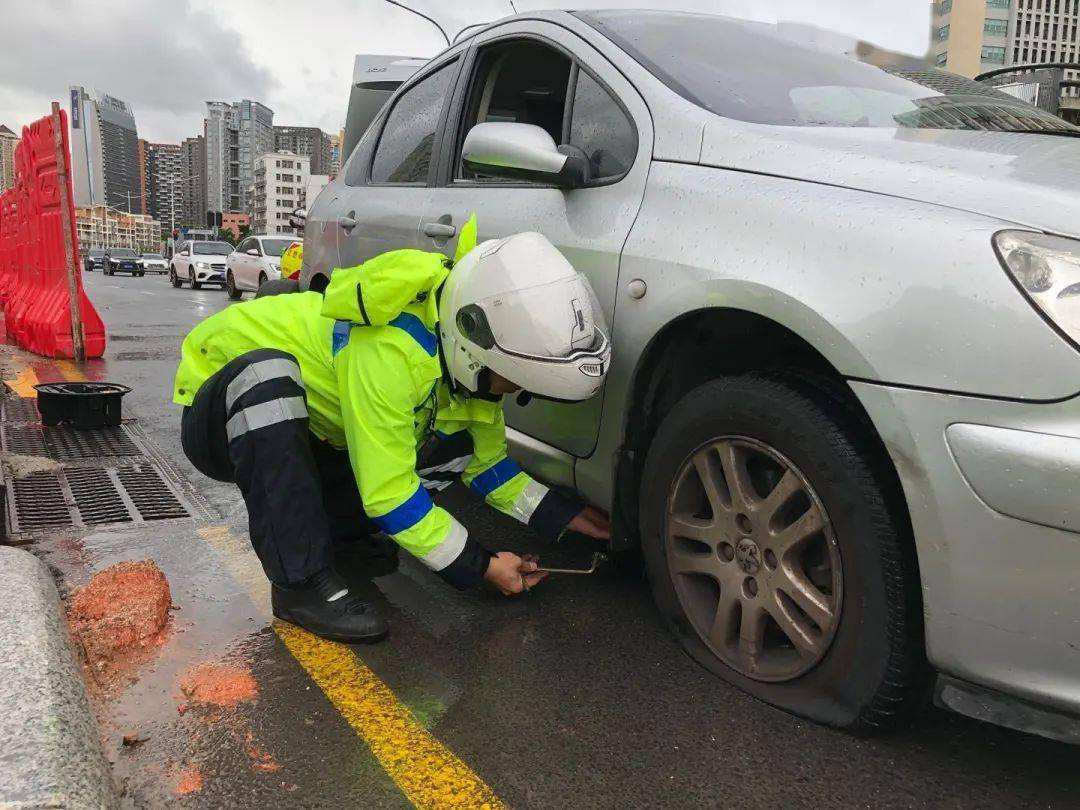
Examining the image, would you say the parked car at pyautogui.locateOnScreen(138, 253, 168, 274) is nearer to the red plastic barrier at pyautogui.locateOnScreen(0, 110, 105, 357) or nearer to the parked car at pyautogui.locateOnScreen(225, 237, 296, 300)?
the parked car at pyautogui.locateOnScreen(225, 237, 296, 300)

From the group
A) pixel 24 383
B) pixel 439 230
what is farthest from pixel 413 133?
pixel 24 383

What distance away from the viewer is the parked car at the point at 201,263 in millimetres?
25047

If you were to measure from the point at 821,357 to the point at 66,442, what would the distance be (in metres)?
3.75

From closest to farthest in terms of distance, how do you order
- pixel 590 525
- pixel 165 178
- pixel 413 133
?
pixel 590 525, pixel 413 133, pixel 165 178

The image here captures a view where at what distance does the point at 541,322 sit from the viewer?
77.2 inches

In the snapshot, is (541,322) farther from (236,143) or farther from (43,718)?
(236,143)

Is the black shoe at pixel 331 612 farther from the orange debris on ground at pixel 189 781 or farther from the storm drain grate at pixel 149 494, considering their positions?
the storm drain grate at pixel 149 494

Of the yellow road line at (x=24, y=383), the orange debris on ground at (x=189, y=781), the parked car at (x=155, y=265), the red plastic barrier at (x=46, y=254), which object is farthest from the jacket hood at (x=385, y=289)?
the parked car at (x=155, y=265)

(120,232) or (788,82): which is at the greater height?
(120,232)

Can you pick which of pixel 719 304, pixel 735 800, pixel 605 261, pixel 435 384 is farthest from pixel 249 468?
pixel 735 800

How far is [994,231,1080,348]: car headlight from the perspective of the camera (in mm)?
1402

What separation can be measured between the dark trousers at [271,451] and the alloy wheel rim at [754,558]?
3.09 ft

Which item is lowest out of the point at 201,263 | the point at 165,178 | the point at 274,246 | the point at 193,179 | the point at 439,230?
the point at 201,263

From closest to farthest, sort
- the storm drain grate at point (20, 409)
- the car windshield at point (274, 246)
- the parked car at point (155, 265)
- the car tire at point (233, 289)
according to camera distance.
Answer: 1. the storm drain grate at point (20, 409)
2. the car windshield at point (274, 246)
3. the car tire at point (233, 289)
4. the parked car at point (155, 265)
